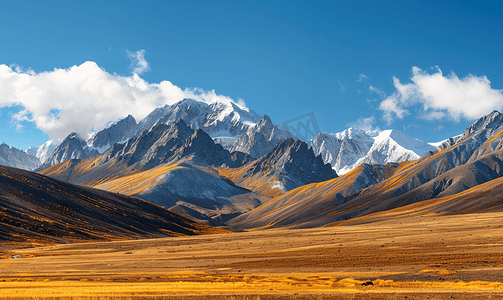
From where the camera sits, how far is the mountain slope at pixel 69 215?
9919 centimetres

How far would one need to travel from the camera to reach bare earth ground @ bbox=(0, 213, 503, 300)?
99.9 ft

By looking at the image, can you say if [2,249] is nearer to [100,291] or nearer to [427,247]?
[100,291]

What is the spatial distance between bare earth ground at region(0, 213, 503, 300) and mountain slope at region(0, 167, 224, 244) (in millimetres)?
44971

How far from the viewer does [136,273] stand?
145 feet

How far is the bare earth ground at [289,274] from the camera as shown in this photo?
99.9ft

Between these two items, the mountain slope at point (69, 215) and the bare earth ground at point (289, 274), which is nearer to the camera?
the bare earth ground at point (289, 274)

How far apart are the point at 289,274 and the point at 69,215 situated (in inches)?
4016

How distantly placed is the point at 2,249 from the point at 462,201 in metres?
158

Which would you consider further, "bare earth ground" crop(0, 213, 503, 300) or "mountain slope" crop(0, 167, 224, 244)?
"mountain slope" crop(0, 167, 224, 244)

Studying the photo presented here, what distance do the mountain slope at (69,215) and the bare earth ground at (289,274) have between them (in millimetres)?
44971

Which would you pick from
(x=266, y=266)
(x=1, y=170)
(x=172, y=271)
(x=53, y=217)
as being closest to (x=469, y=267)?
(x=266, y=266)

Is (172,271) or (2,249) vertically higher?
(172,271)

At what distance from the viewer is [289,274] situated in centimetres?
4044

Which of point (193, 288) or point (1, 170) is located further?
point (1, 170)
